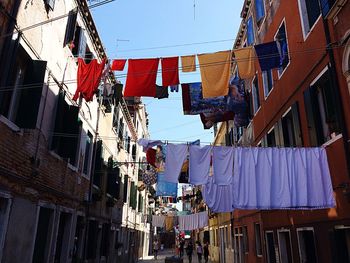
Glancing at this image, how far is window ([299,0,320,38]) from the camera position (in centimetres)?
812

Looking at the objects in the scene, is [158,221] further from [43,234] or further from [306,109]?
[306,109]

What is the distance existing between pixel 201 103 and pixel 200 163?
4513 mm

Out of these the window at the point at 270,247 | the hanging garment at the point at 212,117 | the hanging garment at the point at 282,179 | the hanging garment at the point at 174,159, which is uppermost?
the hanging garment at the point at 212,117

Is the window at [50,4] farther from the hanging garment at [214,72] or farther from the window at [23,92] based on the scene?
the hanging garment at [214,72]

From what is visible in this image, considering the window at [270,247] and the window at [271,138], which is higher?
the window at [271,138]

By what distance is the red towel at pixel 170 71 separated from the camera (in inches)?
366

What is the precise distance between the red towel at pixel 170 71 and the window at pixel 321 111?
3432 millimetres

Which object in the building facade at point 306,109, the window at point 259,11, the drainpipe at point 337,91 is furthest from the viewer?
the window at point 259,11

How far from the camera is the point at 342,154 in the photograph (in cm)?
664

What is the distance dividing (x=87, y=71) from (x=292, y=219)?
726 cm

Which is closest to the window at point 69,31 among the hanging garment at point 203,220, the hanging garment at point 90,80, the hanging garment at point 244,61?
the hanging garment at point 90,80

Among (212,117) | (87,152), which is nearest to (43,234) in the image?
(87,152)

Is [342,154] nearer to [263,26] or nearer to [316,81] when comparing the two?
[316,81]

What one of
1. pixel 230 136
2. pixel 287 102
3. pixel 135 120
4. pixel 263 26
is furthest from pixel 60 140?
pixel 135 120
